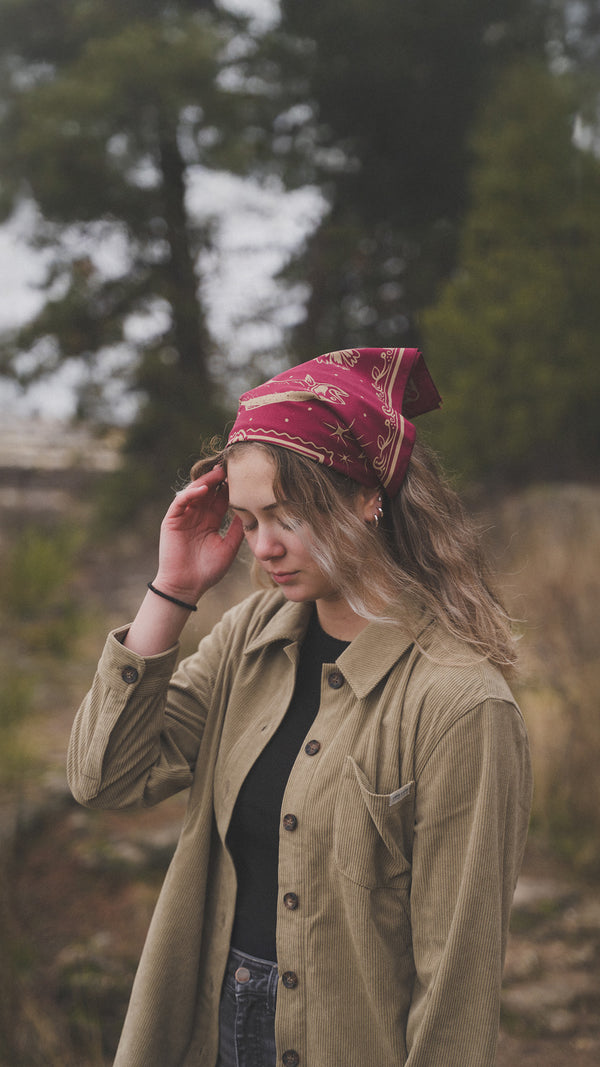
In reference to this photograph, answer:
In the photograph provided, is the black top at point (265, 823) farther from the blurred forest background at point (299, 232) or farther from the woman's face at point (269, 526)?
the blurred forest background at point (299, 232)

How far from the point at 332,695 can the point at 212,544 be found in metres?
0.33

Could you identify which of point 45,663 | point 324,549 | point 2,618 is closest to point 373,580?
point 324,549

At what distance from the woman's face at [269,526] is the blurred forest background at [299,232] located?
4194 millimetres

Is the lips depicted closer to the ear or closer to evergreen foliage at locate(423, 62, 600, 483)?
the ear

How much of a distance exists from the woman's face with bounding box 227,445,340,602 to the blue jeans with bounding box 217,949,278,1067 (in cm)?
60

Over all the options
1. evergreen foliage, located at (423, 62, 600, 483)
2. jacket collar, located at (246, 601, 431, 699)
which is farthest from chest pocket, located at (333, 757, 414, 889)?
evergreen foliage, located at (423, 62, 600, 483)

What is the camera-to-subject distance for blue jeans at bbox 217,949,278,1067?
4.41ft

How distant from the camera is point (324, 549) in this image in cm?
125

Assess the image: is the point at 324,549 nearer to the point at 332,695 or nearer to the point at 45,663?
the point at 332,695

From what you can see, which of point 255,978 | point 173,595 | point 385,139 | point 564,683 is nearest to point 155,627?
point 173,595

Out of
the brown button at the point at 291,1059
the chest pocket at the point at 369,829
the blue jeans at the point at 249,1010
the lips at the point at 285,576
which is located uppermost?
the lips at the point at 285,576

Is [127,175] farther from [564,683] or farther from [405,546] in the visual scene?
[405,546]

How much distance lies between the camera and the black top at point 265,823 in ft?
4.35

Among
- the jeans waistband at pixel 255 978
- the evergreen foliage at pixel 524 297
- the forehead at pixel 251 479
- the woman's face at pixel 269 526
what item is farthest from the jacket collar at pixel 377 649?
the evergreen foliage at pixel 524 297
